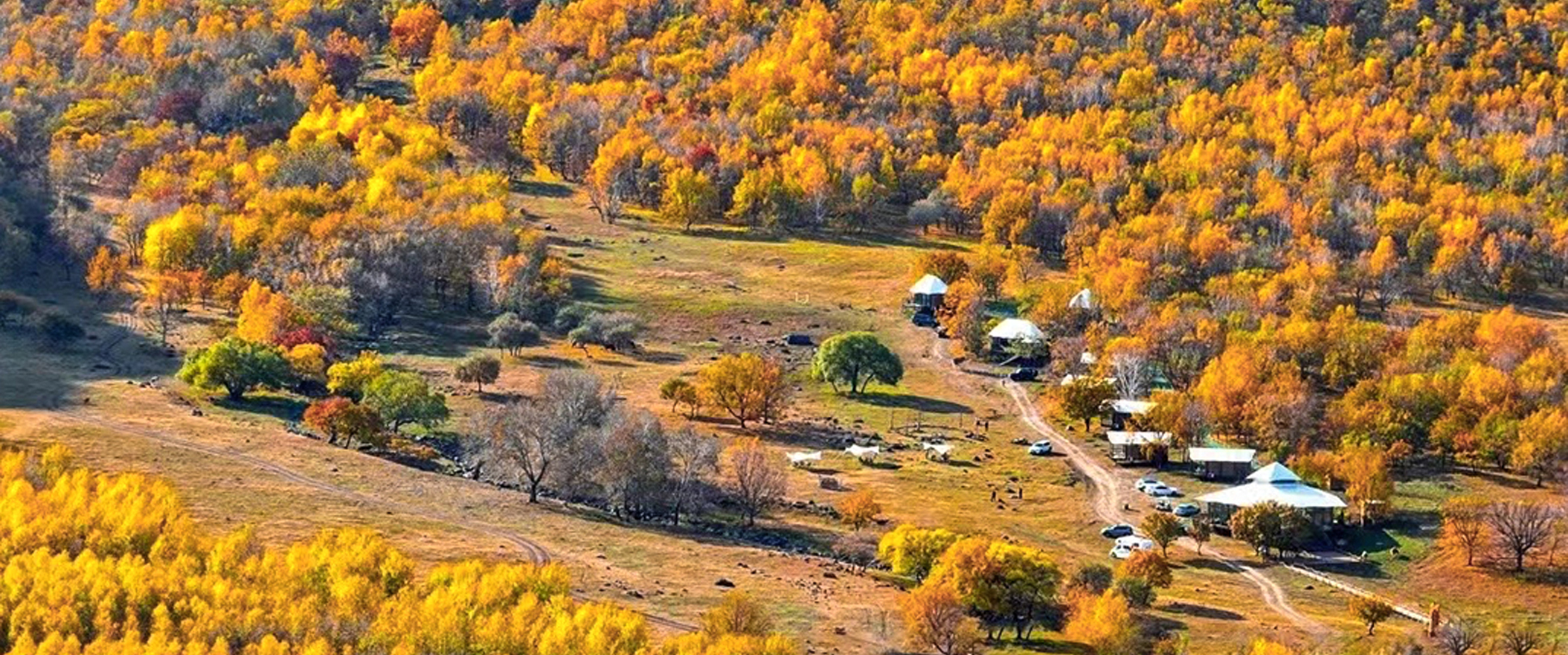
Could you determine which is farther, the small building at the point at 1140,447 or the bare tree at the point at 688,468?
the small building at the point at 1140,447

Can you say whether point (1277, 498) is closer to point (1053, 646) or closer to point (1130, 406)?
point (1130, 406)

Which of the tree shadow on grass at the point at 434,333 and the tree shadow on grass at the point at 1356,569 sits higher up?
the tree shadow on grass at the point at 434,333

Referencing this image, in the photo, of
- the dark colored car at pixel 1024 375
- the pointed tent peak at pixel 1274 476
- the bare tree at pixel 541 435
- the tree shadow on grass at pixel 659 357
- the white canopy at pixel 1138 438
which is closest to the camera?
the bare tree at pixel 541 435

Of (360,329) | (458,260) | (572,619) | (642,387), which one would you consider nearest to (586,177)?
A: (458,260)

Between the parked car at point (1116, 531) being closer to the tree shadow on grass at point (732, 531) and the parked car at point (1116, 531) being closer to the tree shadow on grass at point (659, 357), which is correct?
the tree shadow on grass at point (732, 531)

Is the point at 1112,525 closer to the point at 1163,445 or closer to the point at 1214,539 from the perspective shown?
the point at 1214,539

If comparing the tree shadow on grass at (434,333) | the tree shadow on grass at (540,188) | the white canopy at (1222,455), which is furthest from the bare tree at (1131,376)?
the tree shadow on grass at (540,188)
